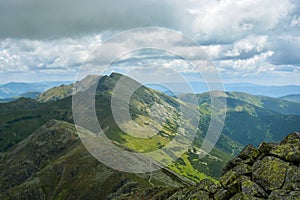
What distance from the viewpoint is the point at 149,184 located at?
18912cm

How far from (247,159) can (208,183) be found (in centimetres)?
811

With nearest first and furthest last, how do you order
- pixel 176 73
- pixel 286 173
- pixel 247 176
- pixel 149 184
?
pixel 286 173 < pixel 247 176 < pixel 176 73 < pixel 149 184

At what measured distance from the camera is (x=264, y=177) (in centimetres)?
4028

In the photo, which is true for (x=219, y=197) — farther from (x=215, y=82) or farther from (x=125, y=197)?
(x=125, y=197)

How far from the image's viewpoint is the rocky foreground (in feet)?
124

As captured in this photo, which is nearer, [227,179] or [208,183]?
[227,179]

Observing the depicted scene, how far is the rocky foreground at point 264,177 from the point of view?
1491 inches

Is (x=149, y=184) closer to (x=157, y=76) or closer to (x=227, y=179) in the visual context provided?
(x=157, y=76)

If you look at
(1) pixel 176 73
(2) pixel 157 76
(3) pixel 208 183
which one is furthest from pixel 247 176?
(2) pixel 157 76

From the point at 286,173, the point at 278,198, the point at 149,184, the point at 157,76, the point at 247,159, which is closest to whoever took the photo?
the point at 278,198

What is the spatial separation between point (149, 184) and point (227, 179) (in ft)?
494

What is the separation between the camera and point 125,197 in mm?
126312

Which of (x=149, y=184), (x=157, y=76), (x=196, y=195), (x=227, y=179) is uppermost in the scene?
(x=157, y=76)

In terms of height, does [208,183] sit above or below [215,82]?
→ below
